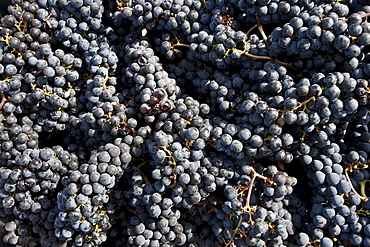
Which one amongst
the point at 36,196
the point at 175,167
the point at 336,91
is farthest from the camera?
the point at 36,196

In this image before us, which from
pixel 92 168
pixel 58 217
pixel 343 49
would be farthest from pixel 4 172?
pixel 343 49

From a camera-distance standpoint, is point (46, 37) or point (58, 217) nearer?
point (58, 217)

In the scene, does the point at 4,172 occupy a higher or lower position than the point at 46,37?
lower

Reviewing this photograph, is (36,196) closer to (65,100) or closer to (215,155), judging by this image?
(65,100)

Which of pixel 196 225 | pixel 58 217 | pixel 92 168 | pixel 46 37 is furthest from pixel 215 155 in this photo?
pixel 46 37

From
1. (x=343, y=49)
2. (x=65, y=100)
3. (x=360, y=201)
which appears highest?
(x=343, y=49)

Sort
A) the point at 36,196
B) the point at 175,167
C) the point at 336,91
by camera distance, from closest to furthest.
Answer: the point at 336,91 → the point at 175,167 → the point at 36,196
